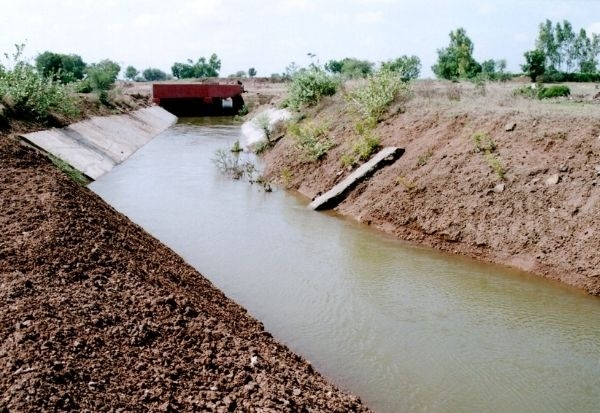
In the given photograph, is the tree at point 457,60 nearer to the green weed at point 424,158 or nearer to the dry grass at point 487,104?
the dry grass at point 487,104

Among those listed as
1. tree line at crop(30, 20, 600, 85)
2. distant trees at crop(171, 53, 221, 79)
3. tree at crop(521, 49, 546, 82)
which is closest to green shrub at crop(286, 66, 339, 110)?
tree line at crop(30, 20, 600, 85)

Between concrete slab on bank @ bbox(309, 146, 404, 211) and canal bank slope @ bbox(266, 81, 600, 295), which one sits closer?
canal bank slope @ bbox(266, 81, 600, 295)

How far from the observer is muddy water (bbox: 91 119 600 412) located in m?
6.45

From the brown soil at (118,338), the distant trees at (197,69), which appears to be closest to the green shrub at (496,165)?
the brown soil at (118,338)

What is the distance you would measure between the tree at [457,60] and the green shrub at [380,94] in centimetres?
3639

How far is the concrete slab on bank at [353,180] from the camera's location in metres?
14.6

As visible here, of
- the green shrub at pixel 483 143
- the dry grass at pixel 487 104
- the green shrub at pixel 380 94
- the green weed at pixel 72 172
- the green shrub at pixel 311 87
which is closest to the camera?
the green shrub at pixel 483 143

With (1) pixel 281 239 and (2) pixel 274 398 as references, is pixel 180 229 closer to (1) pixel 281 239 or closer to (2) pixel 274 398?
(1) pixel 281 239

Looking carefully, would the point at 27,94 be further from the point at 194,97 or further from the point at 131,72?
the point at 131,72

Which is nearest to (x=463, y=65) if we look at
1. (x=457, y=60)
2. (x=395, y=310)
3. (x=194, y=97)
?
(x=457, y=60)

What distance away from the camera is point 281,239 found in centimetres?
1216

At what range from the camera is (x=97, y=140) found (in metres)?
23.5

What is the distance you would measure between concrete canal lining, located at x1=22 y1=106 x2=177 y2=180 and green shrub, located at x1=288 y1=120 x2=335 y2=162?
7039 mm

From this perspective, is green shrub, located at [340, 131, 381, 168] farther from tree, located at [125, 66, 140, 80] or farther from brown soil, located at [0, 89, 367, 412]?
tree, located at [125, 66, 140, 80]
